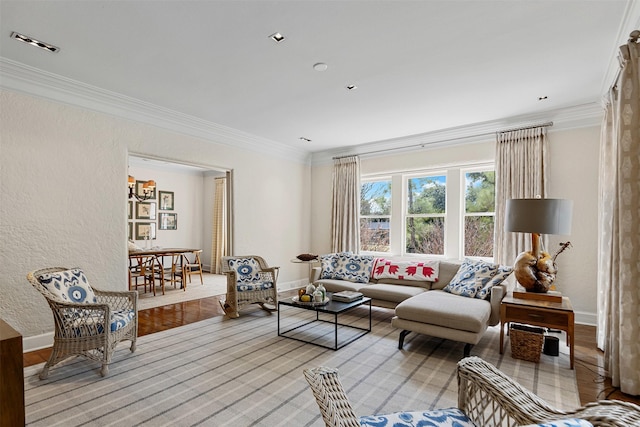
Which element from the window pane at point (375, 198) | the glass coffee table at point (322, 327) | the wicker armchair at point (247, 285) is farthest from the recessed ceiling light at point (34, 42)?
the window pane at point (375, 198)

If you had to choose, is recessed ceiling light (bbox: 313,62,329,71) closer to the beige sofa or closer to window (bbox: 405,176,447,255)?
the beige sofa

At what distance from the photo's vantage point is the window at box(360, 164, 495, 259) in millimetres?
5000

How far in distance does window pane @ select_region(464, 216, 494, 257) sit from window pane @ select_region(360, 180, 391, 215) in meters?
1.40

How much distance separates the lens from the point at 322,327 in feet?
12.9

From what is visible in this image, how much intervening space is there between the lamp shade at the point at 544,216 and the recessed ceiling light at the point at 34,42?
4441 millimetres

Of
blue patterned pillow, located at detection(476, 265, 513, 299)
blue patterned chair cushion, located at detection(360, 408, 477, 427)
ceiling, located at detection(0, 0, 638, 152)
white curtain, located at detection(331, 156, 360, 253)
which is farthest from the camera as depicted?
white curtain, located at detection(331, 156, 360, 253)

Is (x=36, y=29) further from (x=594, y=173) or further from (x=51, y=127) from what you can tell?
(x=594, y=173)

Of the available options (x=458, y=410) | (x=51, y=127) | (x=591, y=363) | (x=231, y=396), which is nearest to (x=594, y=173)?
(x=591, y=363)

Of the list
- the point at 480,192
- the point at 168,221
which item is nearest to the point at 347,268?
the point at 480,192

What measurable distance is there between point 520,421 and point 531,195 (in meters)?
3.99

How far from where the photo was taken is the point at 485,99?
385 centimetres

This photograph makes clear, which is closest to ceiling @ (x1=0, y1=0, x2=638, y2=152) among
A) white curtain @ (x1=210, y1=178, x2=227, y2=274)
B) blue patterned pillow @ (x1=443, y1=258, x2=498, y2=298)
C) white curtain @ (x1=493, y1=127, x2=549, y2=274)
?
white curtain @ (x1=493, y1=127, x2=549, y2=274)

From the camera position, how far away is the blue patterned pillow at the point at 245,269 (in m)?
4.52

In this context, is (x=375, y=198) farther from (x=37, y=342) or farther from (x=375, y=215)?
(x=37, y=342)
